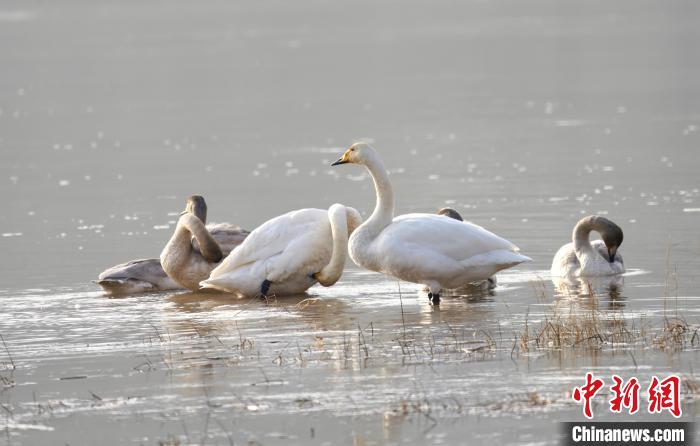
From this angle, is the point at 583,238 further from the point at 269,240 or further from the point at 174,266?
the point at 174,266

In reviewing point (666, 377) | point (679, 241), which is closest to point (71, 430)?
point (666, 377)

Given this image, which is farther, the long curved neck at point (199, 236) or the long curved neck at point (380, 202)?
the long curved neck at point (199, 236)

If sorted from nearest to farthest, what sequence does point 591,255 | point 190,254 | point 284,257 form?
point 284,257 < point 591,255 < point 190,254

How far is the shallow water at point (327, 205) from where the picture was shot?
27.0ft

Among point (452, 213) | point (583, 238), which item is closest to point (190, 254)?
point (452, 213)

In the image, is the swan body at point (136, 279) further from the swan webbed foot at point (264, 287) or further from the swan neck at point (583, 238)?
the swan neck at point (583, 238)

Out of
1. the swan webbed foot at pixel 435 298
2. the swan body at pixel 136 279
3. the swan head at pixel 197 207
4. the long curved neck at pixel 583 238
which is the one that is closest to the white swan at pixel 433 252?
the swan webbed foot at pixel 435 298

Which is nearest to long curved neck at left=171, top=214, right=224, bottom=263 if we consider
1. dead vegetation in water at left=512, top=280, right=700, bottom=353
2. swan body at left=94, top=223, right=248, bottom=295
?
swan body at left=94, top=223, right=248, bottom=295

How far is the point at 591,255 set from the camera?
13391 mm

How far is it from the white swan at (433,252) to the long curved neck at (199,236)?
1.85 metres

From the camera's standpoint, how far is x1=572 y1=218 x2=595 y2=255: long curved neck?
1350cm

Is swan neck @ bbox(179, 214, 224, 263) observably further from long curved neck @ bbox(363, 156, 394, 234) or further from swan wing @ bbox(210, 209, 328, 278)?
long curved neck @ bbox(363, 156, 394, 234)

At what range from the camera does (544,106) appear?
32.4 meters

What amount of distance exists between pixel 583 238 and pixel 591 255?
0.25 meters
